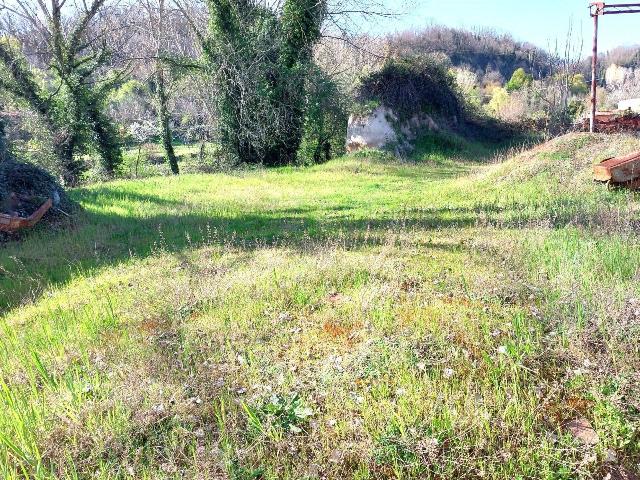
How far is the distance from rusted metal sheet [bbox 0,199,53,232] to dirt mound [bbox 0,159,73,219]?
0.20 metres

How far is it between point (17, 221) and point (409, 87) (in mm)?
17392

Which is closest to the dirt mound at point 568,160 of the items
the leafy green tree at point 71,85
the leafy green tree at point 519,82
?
the leafy green tree at point 71,85

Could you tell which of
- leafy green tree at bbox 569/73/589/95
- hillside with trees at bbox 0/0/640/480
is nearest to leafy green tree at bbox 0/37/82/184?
hillside with trees at bbox 0/0/640/480

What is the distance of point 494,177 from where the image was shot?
11297 millimetres

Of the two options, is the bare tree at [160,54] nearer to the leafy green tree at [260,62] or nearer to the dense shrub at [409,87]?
the leafy green tree at [260,62]

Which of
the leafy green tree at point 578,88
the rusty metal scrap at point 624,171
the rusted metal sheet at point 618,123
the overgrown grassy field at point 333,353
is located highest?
the leafy green tree at point 578,88

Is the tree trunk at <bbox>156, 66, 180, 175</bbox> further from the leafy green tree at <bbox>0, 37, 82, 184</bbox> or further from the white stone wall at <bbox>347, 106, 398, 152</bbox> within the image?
the white stone wall at <bbox>347, 106, 398, 152</bbox>

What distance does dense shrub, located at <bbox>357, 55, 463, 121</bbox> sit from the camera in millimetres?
20906

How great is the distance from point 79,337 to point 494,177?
9.78 m

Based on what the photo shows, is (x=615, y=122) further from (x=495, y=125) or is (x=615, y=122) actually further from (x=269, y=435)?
(x=269, y=435)

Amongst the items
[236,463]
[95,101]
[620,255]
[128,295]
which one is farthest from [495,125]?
[236,463]

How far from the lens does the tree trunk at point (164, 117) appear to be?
67.5ft

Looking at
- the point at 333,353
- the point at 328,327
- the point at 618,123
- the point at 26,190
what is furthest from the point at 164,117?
the point at 333,353

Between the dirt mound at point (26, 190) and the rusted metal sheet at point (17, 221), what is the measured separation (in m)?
0.20
